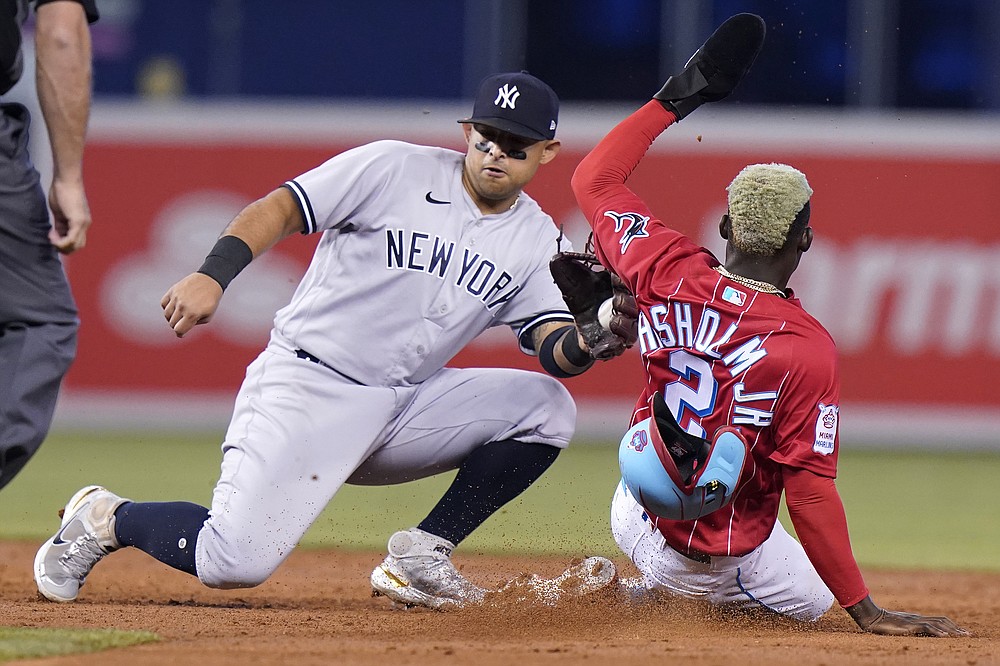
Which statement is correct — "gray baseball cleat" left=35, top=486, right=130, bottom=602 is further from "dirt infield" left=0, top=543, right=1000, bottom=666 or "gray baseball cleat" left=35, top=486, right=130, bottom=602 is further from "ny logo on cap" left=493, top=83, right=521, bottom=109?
"ny logo on cap" left=493, top=83, right=521, bottom=109

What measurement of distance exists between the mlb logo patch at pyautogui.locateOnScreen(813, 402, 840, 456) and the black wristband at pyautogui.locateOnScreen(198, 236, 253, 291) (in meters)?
1.66

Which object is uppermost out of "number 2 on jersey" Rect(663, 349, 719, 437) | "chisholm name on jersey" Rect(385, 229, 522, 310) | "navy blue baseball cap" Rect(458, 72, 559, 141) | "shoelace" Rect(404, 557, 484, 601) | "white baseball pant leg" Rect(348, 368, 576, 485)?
"navy blue baseball cap" Rect(458, 72, 559, 141)

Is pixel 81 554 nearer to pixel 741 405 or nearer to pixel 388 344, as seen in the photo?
pixel 388 344

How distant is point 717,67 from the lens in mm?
4316

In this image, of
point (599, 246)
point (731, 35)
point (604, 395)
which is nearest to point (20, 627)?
point (599, 246)

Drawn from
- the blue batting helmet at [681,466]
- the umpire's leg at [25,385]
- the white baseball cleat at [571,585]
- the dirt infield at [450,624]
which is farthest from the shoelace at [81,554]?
the blue batting helmet at [681,466]

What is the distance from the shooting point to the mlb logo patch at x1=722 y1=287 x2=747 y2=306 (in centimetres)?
385

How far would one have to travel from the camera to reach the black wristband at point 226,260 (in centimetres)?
396

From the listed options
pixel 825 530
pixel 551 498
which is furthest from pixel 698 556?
pixel 551 498

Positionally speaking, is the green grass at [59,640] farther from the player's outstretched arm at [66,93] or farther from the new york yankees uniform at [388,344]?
the player's outstretched arm at [66,93]

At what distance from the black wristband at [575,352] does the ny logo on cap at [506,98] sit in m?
0.76

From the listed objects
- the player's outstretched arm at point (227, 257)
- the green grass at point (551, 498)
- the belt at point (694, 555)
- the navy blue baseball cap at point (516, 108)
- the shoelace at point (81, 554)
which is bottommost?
the green grass at point (551, 498)

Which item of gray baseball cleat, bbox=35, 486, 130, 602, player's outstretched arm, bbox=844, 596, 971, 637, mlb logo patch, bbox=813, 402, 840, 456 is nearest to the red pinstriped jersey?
mlb logo patch, bbox=813, 402, 840, 456

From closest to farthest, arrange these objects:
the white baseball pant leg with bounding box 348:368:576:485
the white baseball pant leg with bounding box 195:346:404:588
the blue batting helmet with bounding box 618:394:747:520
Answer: the blue batting helmet with bounding box 618:394:747:520, the white baseball pant leg with bounding box 195:346:404:588, the white baseball pant leg with bounding box 348:368:576:485
